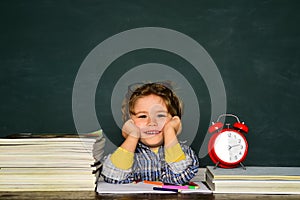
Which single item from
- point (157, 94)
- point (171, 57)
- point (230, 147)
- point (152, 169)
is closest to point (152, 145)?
point (152, 169)

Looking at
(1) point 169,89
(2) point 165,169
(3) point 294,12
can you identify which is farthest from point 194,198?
(3) point 294,12

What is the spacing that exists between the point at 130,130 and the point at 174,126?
0.18 metres

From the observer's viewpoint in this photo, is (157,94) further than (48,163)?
Yes

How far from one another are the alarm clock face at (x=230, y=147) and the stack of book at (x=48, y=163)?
487mm

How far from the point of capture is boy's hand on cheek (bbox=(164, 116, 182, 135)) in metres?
1.59

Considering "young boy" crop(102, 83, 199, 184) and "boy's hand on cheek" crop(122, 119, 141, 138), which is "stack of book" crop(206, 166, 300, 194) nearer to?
"young boy" crop(102, 83, 199, 184)

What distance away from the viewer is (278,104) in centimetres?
179

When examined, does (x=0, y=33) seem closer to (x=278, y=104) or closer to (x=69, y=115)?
(x=69, y=115)

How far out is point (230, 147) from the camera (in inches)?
60.3

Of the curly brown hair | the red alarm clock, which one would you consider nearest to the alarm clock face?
the red alarm clock

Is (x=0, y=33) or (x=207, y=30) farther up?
(x=207, y=30)

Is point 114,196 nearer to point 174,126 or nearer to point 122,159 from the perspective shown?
point 122,159

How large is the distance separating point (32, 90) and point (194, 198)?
0.89m

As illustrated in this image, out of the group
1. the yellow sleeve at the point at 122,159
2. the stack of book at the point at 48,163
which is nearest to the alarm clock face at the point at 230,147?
the yellow sleeve at the point at 122,159
